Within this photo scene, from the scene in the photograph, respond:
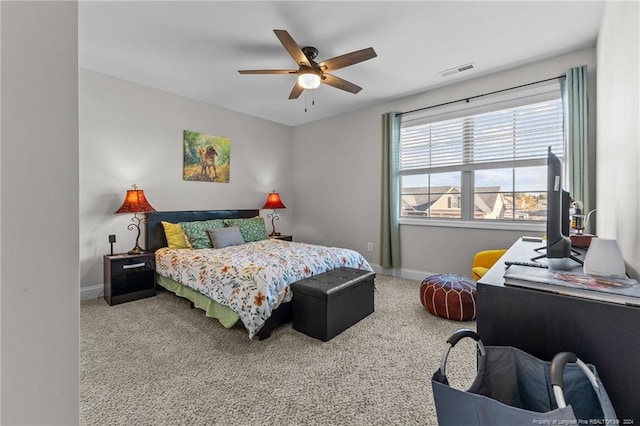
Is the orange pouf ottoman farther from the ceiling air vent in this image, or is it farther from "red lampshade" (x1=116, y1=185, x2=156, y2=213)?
"red lampshade" (x1=116, y1=185, x2=156, y2=213)

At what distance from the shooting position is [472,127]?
3.55 metres

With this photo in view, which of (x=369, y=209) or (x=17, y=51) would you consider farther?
(x=369, y=209)

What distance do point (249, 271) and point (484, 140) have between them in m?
3.13

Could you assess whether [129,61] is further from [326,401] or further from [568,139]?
[568,139]

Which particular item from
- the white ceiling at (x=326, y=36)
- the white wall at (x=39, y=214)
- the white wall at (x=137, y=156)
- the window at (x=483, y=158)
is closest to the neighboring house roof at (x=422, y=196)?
the window at (x=483, y=158)

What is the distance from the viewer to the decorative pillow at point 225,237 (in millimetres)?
3631

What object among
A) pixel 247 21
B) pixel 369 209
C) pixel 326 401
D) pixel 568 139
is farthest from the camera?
pixel 369 209

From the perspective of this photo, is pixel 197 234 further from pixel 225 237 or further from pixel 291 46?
pixel 291 46

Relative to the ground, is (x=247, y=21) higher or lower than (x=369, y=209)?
higher

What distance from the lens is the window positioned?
3.12 m

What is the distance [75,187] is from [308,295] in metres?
1.97

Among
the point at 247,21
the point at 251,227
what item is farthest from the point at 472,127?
the point at 251,227

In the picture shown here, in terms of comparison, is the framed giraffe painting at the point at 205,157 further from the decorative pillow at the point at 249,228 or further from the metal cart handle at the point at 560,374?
the metal cart handle at the point at 560,374

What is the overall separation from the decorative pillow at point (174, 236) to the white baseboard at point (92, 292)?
33.9 inches
